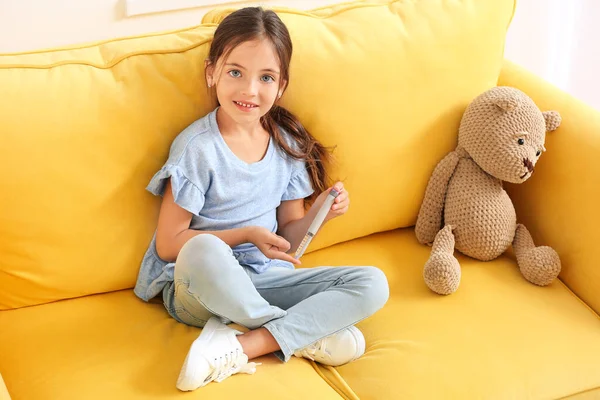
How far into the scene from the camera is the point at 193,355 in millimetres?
1308

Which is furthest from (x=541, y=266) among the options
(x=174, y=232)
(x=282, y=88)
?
(x=174, y=232)

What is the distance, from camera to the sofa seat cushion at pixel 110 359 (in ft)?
4.26

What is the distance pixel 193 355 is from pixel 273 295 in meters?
0.27

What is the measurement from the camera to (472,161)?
171 cm

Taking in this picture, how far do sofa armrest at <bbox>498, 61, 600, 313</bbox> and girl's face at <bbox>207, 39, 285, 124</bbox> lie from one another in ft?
2.06

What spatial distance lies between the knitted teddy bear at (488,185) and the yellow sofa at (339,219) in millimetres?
37

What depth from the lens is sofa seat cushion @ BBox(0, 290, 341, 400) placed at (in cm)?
130

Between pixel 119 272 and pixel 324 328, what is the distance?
1.38 feet

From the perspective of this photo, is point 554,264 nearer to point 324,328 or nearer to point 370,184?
point 370,184

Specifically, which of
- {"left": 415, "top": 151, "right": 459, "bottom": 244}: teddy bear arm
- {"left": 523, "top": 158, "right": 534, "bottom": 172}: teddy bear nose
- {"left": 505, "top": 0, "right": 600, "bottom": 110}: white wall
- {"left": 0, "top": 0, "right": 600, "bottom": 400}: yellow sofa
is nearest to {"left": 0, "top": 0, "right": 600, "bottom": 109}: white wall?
{"left": 505, "top": 0, "right": 600, "bottom": 110}: white wall

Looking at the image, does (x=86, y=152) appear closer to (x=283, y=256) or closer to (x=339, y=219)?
(x=283, y=256)

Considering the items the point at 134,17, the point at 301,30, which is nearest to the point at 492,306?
the point at 301,30

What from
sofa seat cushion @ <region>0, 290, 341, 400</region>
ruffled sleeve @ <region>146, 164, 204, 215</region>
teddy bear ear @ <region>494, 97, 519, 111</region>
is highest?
teddy bear ear @ <region>494, 97, 519, 111</region>

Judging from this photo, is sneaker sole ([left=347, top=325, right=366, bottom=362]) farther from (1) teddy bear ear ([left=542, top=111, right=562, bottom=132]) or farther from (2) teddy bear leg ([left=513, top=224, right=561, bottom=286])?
(1) teddy bear ear ([left=542, top=111, right=562, bottom=132])
